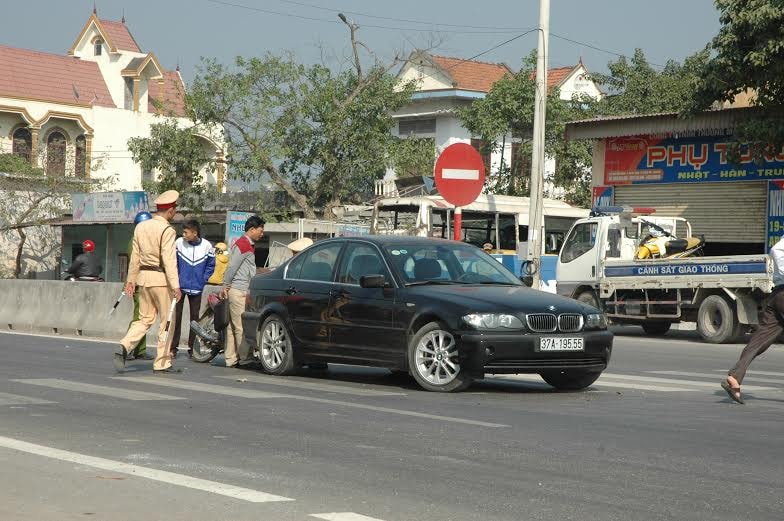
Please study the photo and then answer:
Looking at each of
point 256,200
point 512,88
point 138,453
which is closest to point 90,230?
point 256,200

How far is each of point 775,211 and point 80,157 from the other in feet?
144

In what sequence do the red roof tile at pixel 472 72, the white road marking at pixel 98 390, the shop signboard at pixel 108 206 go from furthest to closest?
the red roof tile at pixel 472 72 < the shop signboard at pixel 108 206 < the white road marking at pixel 98 390

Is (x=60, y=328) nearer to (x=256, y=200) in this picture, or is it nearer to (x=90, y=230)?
(x=256, y=200)

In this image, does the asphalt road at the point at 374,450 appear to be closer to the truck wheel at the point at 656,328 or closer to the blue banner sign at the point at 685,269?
the blue banner sign at the point at 685,269

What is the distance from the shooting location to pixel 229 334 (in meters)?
14.6

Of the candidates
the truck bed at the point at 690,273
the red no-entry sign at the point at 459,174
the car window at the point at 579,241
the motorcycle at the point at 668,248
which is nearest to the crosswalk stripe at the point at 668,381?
the red no-entry sign at the point at 459,174

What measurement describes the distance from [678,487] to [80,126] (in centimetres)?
6508

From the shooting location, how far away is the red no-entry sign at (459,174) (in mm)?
19062

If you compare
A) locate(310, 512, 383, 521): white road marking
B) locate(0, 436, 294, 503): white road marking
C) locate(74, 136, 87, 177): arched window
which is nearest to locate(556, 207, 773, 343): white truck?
locate(0, 436, 294, 503): white road marking

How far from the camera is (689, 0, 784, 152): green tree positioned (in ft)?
82.4

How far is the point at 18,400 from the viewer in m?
10.3

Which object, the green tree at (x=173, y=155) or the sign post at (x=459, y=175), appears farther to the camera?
the green tree at (x=173, y=155)

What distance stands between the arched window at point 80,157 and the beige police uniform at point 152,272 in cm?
4685

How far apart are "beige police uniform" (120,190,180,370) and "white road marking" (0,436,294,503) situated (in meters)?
4.87
